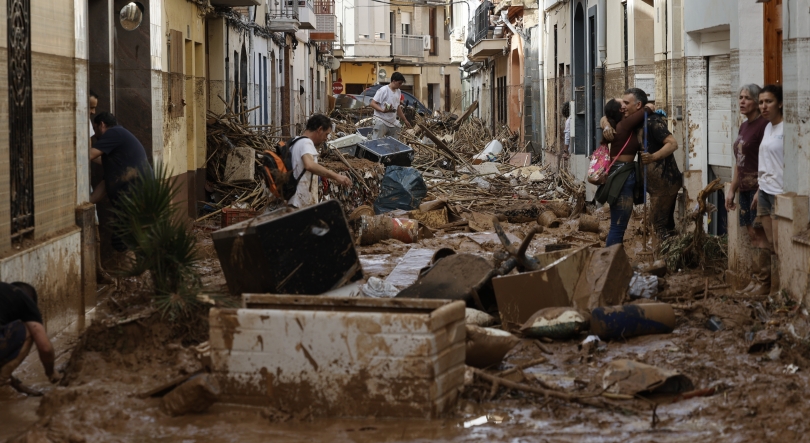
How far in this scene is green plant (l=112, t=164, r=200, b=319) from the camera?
7145 millimetres

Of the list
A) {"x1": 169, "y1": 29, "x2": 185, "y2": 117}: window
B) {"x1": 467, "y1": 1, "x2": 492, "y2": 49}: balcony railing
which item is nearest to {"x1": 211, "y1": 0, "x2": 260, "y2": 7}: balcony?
{"x1": 169, "y1": 29, "x2": 185, "y2": 117}: window

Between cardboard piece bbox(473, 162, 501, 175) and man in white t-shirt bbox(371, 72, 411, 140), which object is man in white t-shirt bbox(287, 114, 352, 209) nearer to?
man in white t-shirt bbox(371, 72, 411, 140)

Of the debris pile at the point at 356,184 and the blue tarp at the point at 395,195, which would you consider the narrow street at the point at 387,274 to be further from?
the blue tarp at the point at 395,195

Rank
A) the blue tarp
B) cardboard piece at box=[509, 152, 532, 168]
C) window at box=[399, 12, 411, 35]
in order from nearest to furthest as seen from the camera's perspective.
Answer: the blue tarp → cardboard piece at box=[509, 152, 532, 168] → window at box=[399, 12, 411, 35]

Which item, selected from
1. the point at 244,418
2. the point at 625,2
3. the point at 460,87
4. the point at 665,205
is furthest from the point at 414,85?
the point at 244,418

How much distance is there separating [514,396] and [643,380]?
0.72 meters

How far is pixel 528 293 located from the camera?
785cm

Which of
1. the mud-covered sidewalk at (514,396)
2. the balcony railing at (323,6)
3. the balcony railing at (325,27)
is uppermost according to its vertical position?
the balcony railing at (323,6)

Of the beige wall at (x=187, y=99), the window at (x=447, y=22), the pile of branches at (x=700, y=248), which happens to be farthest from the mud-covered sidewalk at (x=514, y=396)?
the window at (x=447, y=22)

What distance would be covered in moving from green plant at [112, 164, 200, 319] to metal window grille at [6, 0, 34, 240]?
0.88 meters

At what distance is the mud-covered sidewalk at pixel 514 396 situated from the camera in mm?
5371

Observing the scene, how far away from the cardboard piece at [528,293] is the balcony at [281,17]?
21386 millimetres

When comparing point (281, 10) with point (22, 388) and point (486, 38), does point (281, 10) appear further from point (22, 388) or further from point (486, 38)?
point (22, 388)

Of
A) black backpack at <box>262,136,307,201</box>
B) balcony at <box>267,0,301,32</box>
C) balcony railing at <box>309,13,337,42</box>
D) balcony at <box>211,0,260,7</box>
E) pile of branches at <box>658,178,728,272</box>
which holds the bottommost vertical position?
pile of branches at <box>658,178,728,272</box>
